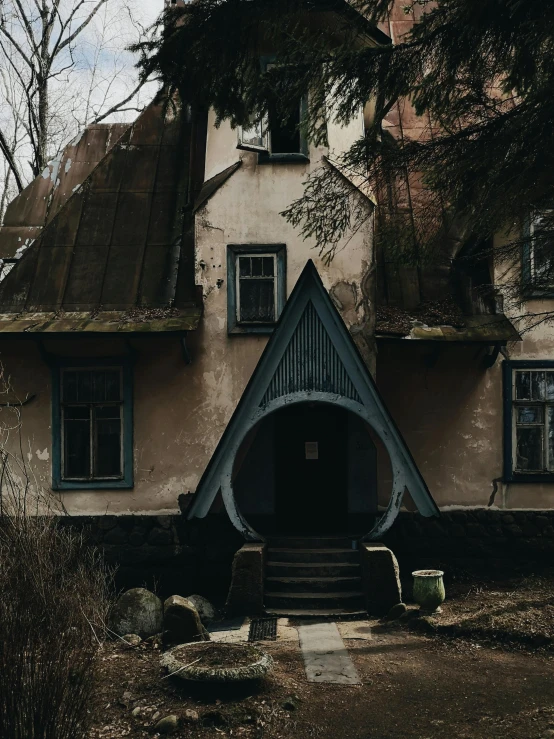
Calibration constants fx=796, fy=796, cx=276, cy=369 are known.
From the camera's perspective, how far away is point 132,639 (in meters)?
9.22

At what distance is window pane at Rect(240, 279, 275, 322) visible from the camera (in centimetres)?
1239

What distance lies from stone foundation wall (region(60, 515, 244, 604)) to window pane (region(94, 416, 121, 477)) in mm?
740

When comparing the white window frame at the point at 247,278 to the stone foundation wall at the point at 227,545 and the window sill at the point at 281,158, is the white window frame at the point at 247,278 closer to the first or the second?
the window sill at the point at 281,158

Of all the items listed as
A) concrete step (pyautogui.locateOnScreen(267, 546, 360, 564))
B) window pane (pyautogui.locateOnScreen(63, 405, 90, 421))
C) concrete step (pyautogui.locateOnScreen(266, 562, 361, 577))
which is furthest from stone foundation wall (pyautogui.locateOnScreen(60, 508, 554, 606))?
window pane (pyautogui.locateOnScreen(63, 405, 90, 421))

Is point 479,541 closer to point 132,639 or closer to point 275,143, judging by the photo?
point 132,639

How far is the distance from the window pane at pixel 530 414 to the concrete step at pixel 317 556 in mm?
3647

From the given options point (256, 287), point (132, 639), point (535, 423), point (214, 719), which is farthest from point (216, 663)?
point (535, 423)

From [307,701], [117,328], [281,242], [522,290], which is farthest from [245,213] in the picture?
[307,701]

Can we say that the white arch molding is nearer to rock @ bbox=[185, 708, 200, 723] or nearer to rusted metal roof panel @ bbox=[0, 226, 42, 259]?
rock @ bbox=[185, 708, 200, 723]

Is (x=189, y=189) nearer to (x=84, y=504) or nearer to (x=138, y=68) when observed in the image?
(x=84, y=504)

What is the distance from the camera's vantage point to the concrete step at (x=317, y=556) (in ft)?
37.0

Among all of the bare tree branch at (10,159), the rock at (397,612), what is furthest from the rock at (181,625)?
the bare tree branch at (10,159)

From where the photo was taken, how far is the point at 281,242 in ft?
40.6

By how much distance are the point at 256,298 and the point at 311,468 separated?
9.53 feet
